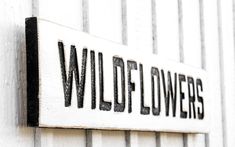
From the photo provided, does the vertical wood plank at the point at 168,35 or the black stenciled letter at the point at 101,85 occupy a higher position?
the vertical wood plank at the point at 168,35

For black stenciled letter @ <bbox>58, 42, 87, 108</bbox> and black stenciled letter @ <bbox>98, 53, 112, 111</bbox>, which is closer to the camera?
black stenciled letter @ <bbox>58, 42, 87, 108</bbox>

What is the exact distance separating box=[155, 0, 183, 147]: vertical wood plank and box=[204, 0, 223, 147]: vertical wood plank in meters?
0.20

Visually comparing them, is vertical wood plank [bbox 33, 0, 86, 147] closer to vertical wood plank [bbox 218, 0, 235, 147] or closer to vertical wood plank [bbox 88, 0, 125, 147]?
vertical wood plank [bbox 88, 0, 125, 147]

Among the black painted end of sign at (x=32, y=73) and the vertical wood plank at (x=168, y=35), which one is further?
the vertical wood plank at (x=168, y=35)

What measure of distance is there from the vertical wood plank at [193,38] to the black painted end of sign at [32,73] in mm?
701

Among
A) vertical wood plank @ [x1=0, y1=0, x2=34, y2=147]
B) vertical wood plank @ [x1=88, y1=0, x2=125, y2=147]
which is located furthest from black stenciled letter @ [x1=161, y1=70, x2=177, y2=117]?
vertical wood plank @ [x1=0, y1=0, x2=34, y2=147]

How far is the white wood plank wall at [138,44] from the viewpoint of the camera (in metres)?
0.91

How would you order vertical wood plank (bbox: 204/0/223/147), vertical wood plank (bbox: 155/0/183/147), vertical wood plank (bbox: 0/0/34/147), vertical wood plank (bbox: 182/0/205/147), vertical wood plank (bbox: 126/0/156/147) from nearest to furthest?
vertical wood plank (bbox: 0/0/34/147), vertical wood plank (bbox: 126/0/156/147), vertical wood plank (bbox: 155/0/183/147), vertical wood plank (bbox: 182/0/205/147), vertical wood plank (bbox: 204/0/223/147)

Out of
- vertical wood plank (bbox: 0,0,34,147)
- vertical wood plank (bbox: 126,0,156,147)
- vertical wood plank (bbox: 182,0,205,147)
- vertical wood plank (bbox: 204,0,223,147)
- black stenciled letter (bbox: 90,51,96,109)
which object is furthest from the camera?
vertical wood plank (bbox: 204,0,223,147)

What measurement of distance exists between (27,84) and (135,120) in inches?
13.7

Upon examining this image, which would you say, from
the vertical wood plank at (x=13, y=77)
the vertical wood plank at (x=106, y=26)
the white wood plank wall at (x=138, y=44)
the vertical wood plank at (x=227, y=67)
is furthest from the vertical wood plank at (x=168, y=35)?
the vertical wood plank at (x=13, y=77)

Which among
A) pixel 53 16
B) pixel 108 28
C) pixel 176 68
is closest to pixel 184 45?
pixel 176 68

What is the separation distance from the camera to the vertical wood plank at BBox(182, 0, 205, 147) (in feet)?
5.10

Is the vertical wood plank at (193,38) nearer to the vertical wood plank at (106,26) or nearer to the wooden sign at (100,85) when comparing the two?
the wooden sign at (100,85)
